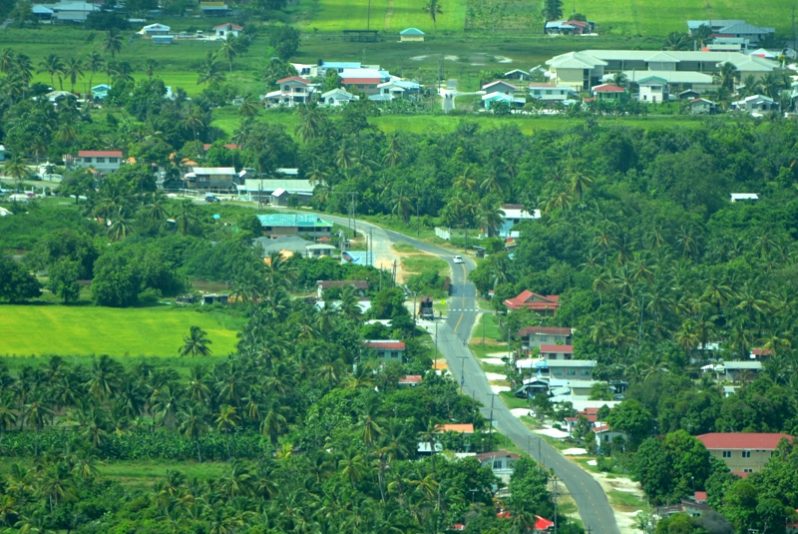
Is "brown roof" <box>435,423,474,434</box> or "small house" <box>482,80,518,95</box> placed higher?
"small house" <box>482,80,518,95</box>

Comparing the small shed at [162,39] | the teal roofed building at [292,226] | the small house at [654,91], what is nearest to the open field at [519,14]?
the small shed at [162,39]

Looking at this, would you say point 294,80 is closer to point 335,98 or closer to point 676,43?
point 335,98

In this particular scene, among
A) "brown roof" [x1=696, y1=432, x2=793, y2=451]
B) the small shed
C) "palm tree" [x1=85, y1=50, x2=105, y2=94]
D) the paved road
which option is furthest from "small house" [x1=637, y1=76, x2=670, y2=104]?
"brown roof" [x1=696, y1=432, x2=793, y2=451]

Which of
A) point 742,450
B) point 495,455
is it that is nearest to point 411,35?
point 742,450

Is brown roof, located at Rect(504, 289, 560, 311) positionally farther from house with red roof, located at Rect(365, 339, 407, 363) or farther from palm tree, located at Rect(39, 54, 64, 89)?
palm tree, located at Rect(39, 54, 64, 89)

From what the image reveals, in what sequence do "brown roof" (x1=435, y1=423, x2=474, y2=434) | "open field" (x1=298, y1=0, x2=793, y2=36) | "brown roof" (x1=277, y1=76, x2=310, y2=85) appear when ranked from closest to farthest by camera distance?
"brown roof" (x1=435, y1=423, x2=474, y2=434), "brown roof" (x1=277, y1=76, x2=310, y2=85), "open field" (x1=298, y1=0, x2=793, y2=36)

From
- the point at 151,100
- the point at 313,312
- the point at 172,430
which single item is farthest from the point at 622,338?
the point at 151,100
